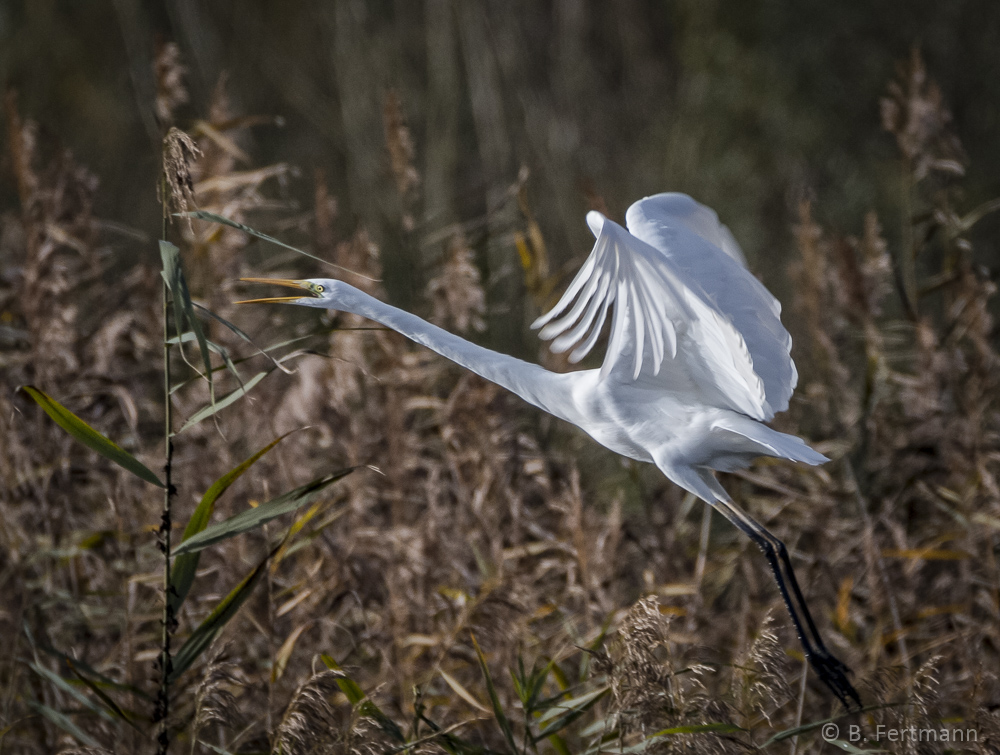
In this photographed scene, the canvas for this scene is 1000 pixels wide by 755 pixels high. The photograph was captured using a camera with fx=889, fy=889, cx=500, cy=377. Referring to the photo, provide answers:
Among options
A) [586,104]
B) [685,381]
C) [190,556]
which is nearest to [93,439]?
[190,556]

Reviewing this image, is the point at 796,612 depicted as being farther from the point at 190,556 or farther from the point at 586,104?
the point at 586,104

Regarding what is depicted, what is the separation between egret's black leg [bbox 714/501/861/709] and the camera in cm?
204

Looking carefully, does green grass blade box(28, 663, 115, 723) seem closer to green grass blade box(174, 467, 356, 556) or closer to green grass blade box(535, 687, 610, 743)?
green grass blade box(174, 467, 356, 556)

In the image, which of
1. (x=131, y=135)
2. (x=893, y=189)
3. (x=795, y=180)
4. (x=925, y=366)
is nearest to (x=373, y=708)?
(x=925, y=366)

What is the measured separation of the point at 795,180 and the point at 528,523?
11.8 feet

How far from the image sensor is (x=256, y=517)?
1.69 metres

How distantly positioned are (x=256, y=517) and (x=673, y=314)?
98cm

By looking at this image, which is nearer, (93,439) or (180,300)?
(180,300)

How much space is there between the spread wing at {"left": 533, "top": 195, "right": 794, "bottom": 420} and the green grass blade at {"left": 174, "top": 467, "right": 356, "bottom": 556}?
1.79ft

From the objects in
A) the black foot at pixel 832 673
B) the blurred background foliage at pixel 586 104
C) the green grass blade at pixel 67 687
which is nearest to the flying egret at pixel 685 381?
the black foot at pixel 832 673

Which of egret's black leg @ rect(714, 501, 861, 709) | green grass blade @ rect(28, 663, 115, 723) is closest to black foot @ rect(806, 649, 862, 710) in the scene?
egret's black leg @ rect(714, 501, 861, 709)

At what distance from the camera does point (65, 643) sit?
2.61 metres

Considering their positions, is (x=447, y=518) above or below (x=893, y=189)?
below

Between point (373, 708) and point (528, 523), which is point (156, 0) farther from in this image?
point (373, 708)
